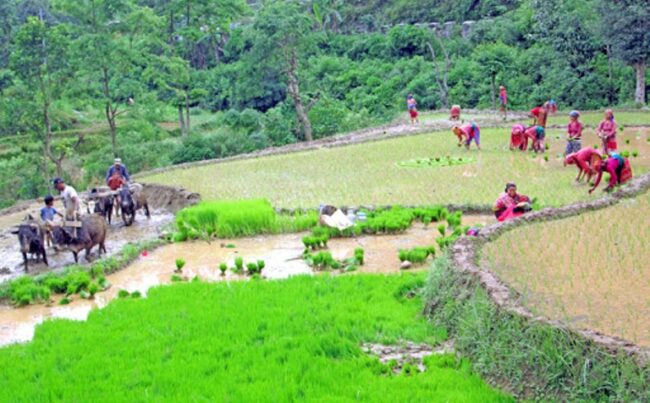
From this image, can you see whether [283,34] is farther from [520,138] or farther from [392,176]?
[392,176]

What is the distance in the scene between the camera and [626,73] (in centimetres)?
2975

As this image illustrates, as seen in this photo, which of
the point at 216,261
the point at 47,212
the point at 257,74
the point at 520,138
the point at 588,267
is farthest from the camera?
the point at 257,74

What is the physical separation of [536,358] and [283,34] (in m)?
22.9

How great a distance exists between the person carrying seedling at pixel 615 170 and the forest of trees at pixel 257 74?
1399 cm

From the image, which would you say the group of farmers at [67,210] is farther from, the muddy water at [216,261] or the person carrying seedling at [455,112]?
the person carrying seedling at [455,112]

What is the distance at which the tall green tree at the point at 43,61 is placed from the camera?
75.1 ft

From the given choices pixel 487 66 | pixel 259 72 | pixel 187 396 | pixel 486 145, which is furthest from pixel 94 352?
pixel 487 66

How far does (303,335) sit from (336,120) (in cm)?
2512

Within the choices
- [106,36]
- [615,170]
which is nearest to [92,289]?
[615,170]

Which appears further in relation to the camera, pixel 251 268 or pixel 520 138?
pixel 520 138

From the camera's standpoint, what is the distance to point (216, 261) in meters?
11.6

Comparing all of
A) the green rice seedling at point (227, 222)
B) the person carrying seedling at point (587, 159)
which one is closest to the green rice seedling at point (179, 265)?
the green rice seedling at point (227, 222)

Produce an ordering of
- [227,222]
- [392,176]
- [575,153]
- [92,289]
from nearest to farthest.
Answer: [92,289]
[227,222]
[575,153]
[392,176]

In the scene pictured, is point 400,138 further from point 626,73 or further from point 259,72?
point 626,73
